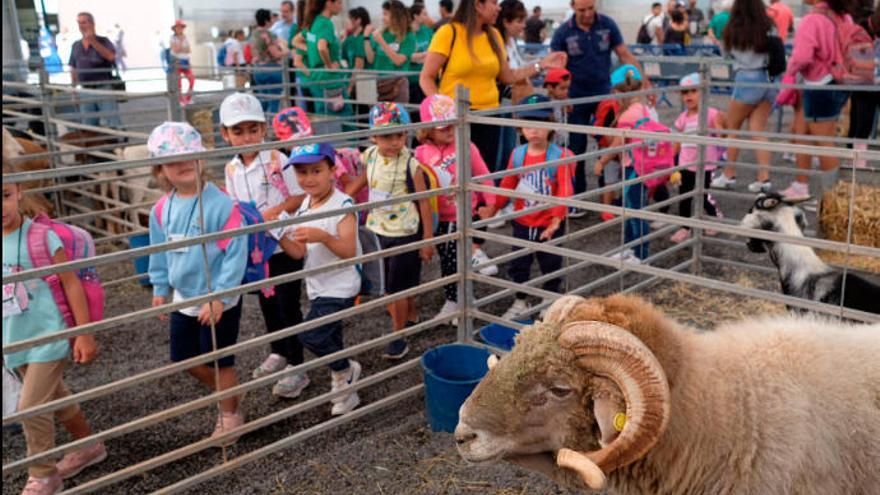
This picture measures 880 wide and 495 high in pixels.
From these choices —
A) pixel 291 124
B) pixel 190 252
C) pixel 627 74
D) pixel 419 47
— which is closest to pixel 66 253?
pixel 190 252

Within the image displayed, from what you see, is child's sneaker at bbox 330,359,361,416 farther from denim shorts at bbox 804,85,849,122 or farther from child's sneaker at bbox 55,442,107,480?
denim shorts at bbox 804,85,849,122

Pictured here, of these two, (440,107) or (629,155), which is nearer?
(440,107)

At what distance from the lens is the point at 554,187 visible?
18.5 ft

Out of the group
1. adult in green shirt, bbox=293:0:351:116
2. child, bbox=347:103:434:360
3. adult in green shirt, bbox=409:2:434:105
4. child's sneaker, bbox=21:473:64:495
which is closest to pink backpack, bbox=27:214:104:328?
child's sneaker, bbox=21:473:64:495

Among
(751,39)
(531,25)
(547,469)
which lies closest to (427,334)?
(547,469)

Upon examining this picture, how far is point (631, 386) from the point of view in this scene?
2006mm

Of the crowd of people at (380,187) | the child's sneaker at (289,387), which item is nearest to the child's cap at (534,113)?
the crowd of people at (380,187)

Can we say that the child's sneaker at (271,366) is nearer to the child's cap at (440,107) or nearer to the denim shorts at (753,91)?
the child's cap at (440,107)

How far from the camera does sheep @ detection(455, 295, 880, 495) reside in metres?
2.05

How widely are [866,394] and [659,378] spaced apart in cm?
67

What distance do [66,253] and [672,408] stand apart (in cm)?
280

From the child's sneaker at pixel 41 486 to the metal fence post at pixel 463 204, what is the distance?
7.55 ft

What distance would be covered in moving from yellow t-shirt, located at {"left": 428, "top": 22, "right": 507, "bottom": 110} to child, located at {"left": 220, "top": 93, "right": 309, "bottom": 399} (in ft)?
5.15

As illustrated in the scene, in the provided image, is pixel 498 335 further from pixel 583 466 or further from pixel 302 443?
pixel 583 466
